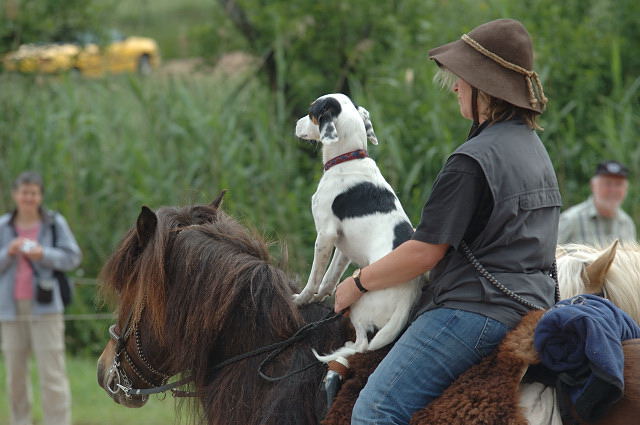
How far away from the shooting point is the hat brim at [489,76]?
262cm

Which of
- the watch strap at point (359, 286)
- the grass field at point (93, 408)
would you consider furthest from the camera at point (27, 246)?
the watch strap at point (359, 286)

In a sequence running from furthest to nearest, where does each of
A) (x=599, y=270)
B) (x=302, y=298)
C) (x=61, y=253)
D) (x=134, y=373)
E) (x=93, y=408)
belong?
(x=93, y=408) < (x=61, y=253) < (x=599, y=270) < (x=134, y=373) < (x=302, y=298)

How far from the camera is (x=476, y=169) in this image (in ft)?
8.32

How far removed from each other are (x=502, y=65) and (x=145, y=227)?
147cm

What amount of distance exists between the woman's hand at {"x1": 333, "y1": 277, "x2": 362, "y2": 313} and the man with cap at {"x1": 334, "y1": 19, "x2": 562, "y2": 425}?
11cm

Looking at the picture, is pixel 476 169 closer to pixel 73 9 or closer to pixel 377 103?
pixel 377 103

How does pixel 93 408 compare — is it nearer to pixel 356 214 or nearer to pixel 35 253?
pixel 35 253

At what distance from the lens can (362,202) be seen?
2.83m

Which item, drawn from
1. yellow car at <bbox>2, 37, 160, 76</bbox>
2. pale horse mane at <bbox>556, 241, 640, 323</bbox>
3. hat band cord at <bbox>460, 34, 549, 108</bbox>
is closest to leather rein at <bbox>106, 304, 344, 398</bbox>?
hat band cord at <bbox>460, 34, 549, 108</bbox>

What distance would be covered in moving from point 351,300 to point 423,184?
6.02 metres

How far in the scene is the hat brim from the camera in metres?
2.62

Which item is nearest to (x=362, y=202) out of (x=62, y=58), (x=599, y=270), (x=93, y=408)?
(x=599, y=270)

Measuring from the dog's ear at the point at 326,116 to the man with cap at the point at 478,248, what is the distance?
422 millimetres

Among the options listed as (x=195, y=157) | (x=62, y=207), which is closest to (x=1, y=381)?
(x=62, y=207)
